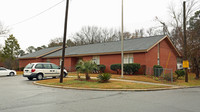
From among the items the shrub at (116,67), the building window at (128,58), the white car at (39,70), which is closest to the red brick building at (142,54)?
the building window at (128,58)

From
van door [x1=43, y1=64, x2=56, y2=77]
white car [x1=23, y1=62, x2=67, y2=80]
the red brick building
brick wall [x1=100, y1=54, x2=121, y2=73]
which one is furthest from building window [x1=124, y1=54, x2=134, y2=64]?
van door [x1=43, y1=64, x2=56, y2=77]

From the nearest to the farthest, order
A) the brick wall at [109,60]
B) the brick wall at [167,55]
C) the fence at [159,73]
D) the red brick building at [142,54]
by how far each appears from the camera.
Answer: the fence at [159,73] → the red brick building at [142,54] → the brick wall at [109,60] → the brick wall at [167,55]

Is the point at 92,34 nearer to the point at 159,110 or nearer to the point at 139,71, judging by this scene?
the point at 139,71

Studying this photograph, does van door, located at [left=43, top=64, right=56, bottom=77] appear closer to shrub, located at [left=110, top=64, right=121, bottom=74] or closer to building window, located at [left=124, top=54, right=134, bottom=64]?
shrub, located at [left=110, top=64, right=121, bottom=74]

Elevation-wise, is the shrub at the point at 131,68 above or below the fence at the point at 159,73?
above

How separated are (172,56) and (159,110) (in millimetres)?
22399

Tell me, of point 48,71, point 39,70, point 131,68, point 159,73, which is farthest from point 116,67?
point 39,70

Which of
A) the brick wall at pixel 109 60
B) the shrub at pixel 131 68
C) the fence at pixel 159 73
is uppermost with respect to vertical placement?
the brick wall at pixel 109 60

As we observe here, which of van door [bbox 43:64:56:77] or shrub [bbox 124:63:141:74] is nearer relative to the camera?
van door [bbox 43:64:56:77]

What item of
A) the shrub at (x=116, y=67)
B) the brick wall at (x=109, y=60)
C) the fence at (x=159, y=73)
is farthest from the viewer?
the brick wall at (x=109, y=60)

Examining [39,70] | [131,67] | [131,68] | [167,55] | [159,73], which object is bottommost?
[159,73]

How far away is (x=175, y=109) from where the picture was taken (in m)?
6.36

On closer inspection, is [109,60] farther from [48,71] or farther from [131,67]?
[48,71]

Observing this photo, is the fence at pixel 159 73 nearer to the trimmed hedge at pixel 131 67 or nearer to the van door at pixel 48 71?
the trimmed hedge at pixel 131 67
